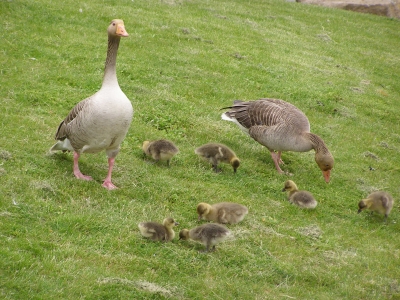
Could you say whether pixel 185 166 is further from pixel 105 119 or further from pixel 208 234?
pixel 208 234

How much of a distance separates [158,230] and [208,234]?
0.63m

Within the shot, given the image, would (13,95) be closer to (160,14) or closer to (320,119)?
(320,119)

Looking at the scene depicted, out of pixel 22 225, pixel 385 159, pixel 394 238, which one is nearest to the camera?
pixel 22 225

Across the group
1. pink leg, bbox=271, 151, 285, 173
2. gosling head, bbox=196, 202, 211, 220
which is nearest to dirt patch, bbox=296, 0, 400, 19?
pink leg, bbox=271, 151, 285, 173

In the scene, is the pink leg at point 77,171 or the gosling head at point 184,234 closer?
the gosling head at point 184,234

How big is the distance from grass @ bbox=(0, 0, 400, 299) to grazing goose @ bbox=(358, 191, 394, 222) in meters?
0.21

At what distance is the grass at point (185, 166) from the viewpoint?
22.4 feet

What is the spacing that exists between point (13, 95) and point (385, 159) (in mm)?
7850

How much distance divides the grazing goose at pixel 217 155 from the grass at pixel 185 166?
24 cm

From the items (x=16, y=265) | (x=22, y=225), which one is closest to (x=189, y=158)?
(x=22, y=225)

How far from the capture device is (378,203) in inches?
372

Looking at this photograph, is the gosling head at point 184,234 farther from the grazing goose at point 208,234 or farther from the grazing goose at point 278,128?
the grazing goose at point 278,128

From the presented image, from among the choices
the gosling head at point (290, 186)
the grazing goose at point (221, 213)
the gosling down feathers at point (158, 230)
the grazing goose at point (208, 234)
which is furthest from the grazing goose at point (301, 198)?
the gosling down feathers at point (158, 230)

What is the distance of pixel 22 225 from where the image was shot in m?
7.04
